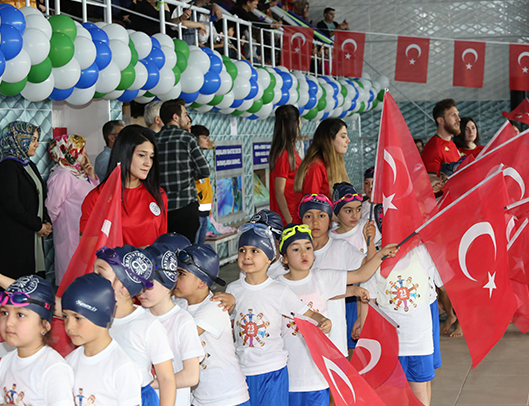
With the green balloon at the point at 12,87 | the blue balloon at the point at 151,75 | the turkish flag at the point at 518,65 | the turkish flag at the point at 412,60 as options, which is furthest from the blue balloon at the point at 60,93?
the turkish flag at the point at 518,65

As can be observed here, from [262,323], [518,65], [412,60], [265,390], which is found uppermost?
[412,60]

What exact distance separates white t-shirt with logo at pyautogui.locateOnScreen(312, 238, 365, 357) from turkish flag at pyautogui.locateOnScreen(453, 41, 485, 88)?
19.4ft

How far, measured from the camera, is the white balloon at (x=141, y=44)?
516 cm

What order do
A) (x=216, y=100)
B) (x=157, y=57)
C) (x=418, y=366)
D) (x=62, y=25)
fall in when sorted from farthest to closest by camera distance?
(x=216, y=100), (x=157, y=57), (x=62, y=25), (x=418, y=366)

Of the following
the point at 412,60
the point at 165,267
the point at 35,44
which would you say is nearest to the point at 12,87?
the point at 35,44

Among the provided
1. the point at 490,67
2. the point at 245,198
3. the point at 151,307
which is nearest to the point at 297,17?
the point at 490,67

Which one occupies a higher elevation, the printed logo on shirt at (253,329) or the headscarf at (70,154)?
the headscarf at (70,154)

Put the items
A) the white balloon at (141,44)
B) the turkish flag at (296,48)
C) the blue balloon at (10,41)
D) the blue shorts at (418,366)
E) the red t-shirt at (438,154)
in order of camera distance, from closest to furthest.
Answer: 1. the blue shorts at (418,366)
2. the blue balloon at (10,41)
3. the red t-shirt at (438,154)
4. the white balloon at (141,44)
5. the turkish flag at (296,48)

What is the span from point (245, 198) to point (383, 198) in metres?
5.97

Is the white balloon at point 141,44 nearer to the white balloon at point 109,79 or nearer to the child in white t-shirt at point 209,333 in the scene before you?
the white balloon at point 109,79

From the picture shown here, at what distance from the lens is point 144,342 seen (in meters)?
2.04

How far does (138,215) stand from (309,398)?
118cm

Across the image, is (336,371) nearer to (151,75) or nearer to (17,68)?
(17,68)

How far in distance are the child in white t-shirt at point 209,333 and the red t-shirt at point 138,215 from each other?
1.75 feet
